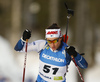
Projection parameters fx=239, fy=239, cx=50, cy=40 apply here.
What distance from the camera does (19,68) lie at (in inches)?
295

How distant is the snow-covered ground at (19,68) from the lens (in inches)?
260

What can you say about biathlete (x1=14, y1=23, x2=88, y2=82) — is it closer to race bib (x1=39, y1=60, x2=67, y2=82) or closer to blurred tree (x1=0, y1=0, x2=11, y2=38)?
race bib (x1=39, y1=60, x2=67, y2=82)

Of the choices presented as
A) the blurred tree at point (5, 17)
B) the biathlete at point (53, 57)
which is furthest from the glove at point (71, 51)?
the blurred tree at point (5, 17)

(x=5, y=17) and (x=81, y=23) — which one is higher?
(x=81, y=23)

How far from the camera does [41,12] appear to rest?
785 centimetres

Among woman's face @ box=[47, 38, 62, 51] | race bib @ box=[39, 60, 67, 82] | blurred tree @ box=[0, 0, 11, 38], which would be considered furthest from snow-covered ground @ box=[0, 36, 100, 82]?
woman's face @ box=[47, 38, 62, 51]

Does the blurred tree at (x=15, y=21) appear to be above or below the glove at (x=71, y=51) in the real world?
below

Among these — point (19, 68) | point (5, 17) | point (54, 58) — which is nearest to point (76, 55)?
point (54, 58)

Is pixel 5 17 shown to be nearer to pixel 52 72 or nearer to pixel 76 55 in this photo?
pixel 52 72

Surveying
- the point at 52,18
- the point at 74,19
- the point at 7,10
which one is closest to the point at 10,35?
the point at 7,10

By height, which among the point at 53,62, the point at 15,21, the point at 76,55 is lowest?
the point at 15,21

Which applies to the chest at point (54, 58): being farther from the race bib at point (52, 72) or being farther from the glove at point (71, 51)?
the glove at point (71, 51)

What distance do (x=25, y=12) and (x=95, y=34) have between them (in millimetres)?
2449

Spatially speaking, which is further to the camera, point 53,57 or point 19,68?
point 19,68
